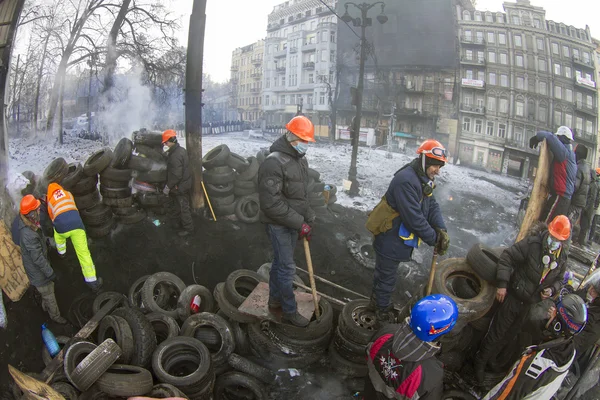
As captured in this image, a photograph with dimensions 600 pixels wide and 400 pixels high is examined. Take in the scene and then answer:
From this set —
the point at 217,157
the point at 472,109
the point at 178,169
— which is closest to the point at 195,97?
the point at 217,157

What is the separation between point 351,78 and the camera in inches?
285

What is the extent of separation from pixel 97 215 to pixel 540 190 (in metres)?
7.84

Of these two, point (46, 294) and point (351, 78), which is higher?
point (351, 78)

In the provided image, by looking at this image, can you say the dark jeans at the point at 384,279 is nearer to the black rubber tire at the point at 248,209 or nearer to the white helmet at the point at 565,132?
the black rubber tire at the point at 248,209

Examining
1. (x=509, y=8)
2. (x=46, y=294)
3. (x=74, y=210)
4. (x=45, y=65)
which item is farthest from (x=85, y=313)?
(x=509, y=8)

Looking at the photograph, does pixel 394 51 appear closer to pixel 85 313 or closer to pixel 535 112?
pixel 535 112

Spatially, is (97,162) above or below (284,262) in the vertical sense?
above

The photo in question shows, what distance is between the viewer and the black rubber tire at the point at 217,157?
24.8 feet

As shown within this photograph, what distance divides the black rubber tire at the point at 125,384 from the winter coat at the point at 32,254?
85.9 inches

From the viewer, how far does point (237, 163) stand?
7699mm

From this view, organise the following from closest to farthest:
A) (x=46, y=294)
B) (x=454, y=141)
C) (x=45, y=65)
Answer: (x=46, y=294) → (x=45, y=65) → (x=454, y=141)

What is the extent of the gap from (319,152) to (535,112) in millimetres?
4036

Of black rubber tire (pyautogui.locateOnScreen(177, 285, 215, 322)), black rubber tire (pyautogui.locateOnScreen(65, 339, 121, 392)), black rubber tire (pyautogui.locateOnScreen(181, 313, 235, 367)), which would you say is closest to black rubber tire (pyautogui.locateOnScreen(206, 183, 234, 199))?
black rubber tire (pyautogui.locateOnScreen(177, 285, 215, 322))

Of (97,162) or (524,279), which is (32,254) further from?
(524,279)
